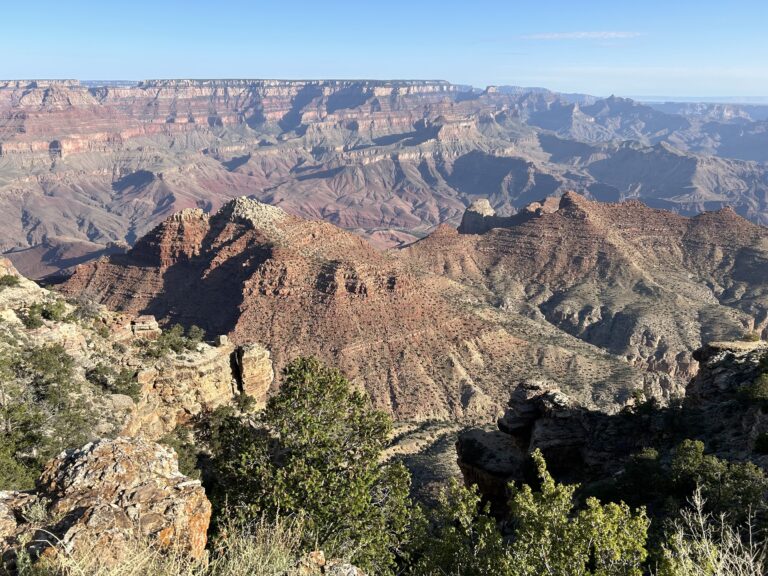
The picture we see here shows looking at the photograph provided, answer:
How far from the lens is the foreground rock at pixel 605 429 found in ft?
98.0

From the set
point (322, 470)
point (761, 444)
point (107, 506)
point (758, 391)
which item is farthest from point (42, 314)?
point (758, 391)

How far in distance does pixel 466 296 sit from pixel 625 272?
37890mm

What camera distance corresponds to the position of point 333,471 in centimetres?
1820

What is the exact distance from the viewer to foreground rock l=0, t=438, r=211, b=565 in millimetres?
10820

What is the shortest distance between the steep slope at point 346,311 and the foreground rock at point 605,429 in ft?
74.5

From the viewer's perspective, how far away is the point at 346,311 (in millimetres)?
69625

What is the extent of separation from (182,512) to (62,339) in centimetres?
2311

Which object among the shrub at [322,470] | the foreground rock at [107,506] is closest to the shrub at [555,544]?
the shrub at [322,470]

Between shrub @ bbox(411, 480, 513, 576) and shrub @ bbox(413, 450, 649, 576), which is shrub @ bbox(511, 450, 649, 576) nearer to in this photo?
shrub @ bbox(413, 450, 649, 576)

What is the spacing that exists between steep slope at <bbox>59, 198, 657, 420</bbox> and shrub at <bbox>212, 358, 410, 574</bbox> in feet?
133

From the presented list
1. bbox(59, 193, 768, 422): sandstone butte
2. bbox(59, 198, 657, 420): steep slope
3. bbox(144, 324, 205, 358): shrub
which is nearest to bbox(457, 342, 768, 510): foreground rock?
bbox(59, 193, 768, 422): sandstone butte

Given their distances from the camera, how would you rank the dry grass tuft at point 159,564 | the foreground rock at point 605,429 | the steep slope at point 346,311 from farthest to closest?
the steep slope at point 346,311, the foreground rock at point 605,429, the dry grass tuft at point 159,564

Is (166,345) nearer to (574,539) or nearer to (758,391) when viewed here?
(574,539)

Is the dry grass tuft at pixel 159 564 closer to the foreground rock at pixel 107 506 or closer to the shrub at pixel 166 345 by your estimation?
the foreground rock at pixel 107 506
